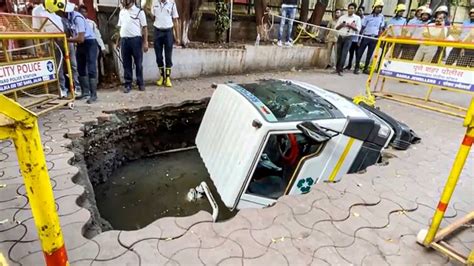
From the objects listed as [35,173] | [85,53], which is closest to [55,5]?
[85,53]

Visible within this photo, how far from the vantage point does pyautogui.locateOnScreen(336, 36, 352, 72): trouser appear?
9.05 meters

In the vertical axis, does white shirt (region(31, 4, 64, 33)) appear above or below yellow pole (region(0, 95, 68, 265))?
above

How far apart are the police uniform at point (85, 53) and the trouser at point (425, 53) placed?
5.68 m

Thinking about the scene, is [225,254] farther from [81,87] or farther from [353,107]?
[81,87]

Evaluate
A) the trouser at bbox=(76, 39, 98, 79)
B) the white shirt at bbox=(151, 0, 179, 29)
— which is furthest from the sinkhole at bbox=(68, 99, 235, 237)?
the white shirt at bbox=(151, 0, 179, 29)

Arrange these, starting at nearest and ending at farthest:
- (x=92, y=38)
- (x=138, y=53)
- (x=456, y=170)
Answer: (x=456, y=170) < (x=92, y=38) < (x=138, y=53)

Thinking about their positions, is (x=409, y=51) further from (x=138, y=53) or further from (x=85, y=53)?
(x=85, y=53)

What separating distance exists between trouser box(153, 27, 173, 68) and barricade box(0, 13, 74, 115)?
1.87m

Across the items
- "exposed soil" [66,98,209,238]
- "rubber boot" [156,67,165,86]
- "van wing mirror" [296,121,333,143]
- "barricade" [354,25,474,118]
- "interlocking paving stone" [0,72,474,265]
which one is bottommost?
"exposed soil" [66,98,209,238]

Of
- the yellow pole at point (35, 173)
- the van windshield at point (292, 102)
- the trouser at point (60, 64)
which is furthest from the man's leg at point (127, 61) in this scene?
the yellow pole at point (35, 173)

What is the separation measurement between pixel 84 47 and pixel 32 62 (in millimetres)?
1172

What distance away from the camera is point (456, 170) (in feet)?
6.23

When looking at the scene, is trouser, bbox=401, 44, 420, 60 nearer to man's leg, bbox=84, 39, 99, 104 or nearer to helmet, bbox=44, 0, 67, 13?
man's leg, bbox=84, 39, 99, 104

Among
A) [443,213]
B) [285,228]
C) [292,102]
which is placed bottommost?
[285,228]
